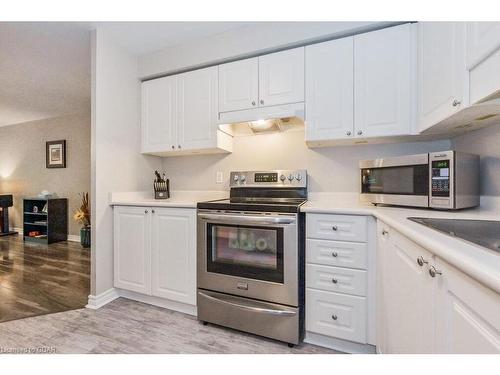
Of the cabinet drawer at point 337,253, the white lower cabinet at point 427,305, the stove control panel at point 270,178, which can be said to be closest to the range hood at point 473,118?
the white lower cabinet at point 427,305

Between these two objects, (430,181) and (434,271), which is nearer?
(434,271)

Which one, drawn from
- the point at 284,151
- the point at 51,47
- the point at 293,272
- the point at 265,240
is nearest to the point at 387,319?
the point at 293,272

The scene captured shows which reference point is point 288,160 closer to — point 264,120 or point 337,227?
point 264,120

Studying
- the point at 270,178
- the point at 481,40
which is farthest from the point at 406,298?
the point at 270,178

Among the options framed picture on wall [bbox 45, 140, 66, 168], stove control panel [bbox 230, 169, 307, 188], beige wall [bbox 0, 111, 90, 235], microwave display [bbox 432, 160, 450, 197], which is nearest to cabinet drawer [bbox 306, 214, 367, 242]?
microwave display [bbox 432, 160, 450, 197]

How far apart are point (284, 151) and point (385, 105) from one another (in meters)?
0.86

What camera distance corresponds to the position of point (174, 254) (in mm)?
1898

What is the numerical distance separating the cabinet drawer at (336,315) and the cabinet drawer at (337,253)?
0.19 metres

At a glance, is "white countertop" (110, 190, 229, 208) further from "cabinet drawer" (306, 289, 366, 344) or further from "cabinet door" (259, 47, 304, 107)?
"cabinet drawer" (306, 289, 366, 344)

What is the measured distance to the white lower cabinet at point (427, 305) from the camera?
55 centimetres

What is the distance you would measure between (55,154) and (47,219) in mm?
1245

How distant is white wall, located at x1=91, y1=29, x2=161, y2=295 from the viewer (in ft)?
6.68

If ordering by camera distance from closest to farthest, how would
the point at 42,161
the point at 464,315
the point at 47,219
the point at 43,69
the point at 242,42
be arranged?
the point at 464,315
the point at 242,42
the point at 43,69
the point at 47,219
the point at 42,161

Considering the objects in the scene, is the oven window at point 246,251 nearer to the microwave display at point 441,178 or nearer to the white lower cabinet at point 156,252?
the white lower cabinet at point 156,252
